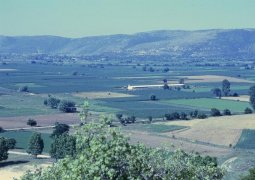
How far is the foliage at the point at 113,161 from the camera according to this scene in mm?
12359

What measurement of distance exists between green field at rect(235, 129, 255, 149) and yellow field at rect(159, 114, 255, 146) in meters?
0.67

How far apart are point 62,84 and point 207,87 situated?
142ft

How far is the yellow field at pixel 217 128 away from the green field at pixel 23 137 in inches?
686

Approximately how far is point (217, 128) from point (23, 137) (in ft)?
91.5

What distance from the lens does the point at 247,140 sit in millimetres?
77938

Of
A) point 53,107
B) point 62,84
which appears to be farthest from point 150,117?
point 62,84

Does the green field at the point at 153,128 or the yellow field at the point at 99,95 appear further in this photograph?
the yellow field at the point at 99,95

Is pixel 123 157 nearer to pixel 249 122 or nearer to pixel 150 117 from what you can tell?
pixel 249 122

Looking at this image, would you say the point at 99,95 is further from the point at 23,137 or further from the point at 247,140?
the point at 247,140

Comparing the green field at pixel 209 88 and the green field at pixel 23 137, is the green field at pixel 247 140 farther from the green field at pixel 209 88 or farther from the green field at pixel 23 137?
the green field at pixel 209 88

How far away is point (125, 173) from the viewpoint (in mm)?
12969

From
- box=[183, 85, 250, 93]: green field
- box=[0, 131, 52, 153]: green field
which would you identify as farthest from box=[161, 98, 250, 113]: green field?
box=[0, 131, 52, 153]: green field

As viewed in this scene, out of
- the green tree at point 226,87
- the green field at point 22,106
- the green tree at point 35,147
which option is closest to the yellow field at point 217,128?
the green tree at point 35,147

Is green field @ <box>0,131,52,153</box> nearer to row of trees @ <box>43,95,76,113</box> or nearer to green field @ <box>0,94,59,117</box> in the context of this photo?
green field @ <box>0,94,59,117</box>
